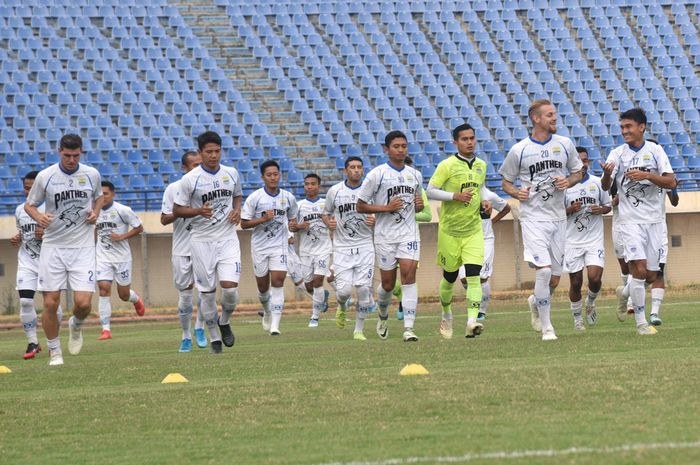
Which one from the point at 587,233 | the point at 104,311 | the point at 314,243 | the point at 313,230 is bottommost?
the point at 104,311

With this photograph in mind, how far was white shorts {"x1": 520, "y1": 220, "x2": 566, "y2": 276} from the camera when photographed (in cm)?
1367

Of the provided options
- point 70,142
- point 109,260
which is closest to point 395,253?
point 70,142

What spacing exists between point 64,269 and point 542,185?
5.15 meters

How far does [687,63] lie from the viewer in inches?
1507

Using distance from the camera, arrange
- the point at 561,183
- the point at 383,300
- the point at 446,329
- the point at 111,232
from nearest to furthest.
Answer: the point at 561,183, the point at 446,329, the point at 383,300, the point at 111,232

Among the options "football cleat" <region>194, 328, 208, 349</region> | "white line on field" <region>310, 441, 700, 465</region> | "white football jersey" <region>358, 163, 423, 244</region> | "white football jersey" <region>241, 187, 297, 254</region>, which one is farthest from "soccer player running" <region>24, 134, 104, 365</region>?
"white line on field" <region>310, 441, 700, 465</region>

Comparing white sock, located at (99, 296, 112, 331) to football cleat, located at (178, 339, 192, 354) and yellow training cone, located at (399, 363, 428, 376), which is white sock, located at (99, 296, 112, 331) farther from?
yellow training cone, located at (399, 363, 428, 376)

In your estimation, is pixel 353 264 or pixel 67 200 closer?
pixel 67 200

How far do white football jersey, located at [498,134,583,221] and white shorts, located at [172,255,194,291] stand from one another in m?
4.12

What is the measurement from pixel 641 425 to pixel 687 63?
32987 millimetres

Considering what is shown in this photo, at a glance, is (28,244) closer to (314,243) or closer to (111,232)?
(111,232)

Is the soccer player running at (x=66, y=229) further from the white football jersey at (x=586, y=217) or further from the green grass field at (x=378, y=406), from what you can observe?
the white football jersey at (x=586, y=217)

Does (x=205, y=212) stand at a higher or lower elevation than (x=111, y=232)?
higher

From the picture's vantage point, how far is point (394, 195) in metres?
15.2
